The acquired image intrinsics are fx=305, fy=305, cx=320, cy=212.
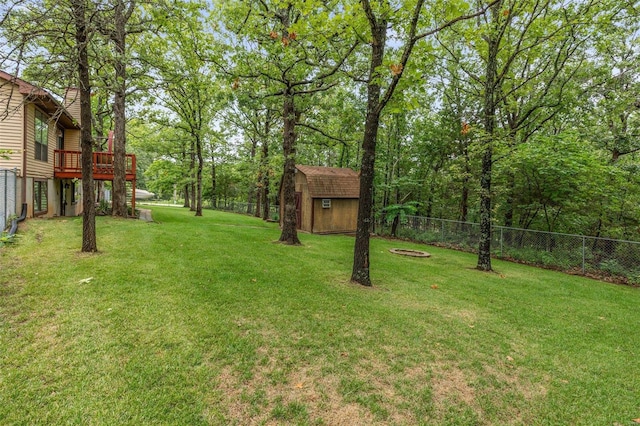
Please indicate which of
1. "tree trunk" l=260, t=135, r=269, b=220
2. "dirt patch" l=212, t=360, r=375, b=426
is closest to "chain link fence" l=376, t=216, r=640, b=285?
"tree trunk" l=260, t=135, r=269, b=220

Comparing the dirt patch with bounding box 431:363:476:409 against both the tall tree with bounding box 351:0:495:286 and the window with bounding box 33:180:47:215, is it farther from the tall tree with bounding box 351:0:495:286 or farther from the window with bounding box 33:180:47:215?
the window with bounding box 33:180:47:215

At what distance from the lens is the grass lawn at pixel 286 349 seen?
269 centimetres

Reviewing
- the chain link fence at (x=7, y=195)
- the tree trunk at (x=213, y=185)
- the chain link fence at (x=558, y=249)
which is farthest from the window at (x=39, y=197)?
the chain link fence at (x=558, y=249)

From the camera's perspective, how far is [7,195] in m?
8.95

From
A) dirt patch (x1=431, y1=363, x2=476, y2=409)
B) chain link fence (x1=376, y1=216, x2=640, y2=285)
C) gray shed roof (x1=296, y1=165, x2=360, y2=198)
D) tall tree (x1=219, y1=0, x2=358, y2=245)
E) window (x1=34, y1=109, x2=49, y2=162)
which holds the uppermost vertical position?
tall tree (x1=219, y1=0, x2=358, y2=245)

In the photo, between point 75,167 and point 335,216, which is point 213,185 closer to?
A: point 75,167

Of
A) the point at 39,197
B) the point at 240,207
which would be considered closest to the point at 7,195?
the point at 39,197

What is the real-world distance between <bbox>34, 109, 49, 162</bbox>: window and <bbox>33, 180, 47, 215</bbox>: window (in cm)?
99

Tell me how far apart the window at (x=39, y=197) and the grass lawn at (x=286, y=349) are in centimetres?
657

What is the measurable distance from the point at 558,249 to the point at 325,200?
32.1ft

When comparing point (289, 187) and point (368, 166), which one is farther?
point (289, 187)

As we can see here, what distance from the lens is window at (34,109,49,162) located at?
11759 millimetres

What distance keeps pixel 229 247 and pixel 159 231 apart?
3096mm

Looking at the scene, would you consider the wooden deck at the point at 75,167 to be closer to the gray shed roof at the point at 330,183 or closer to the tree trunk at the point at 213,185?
the gray shed roof at the point at 330,183
